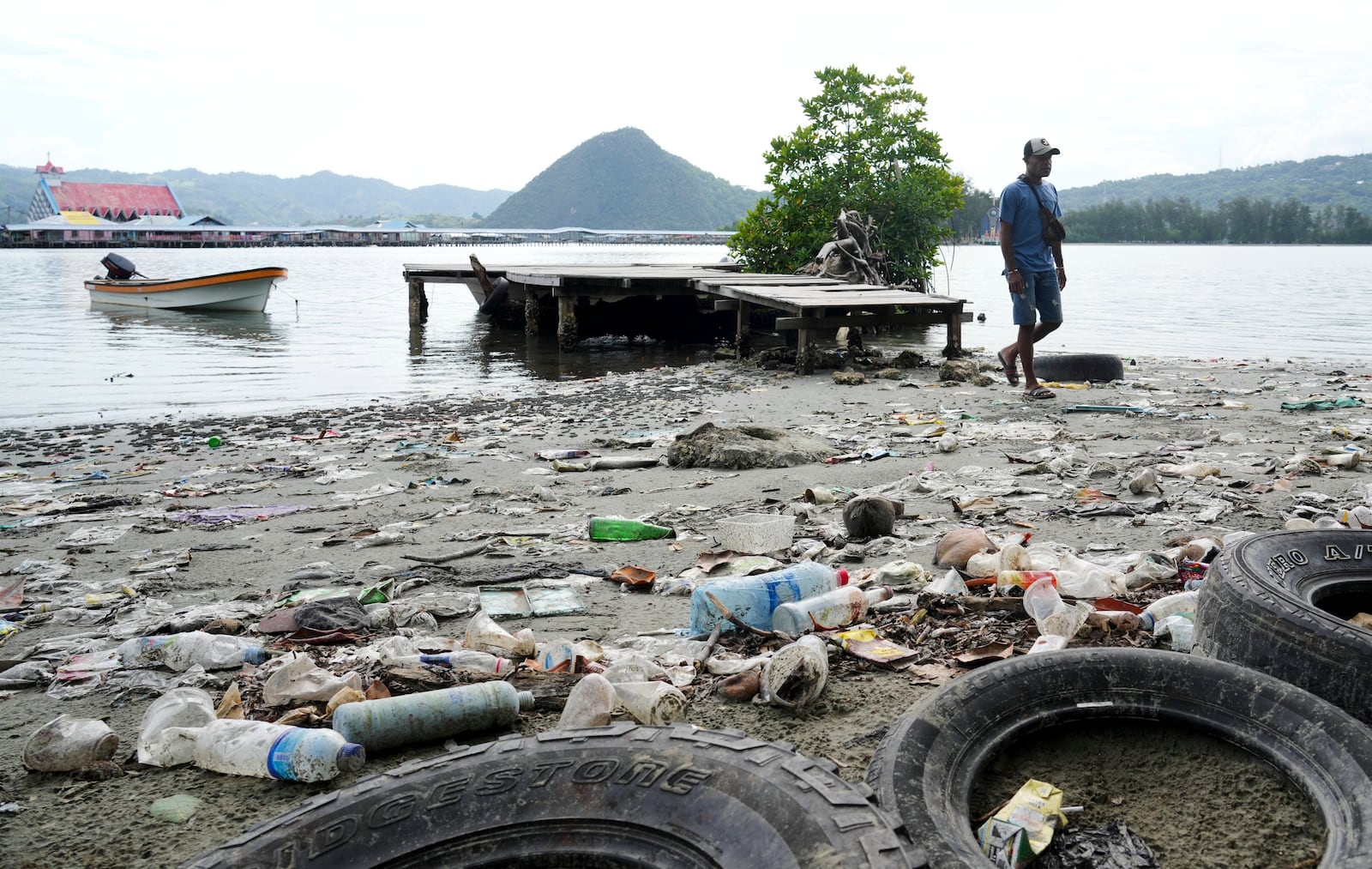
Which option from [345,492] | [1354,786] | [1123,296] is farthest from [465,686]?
[1123,296]

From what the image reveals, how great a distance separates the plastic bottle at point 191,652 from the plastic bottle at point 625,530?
160cm

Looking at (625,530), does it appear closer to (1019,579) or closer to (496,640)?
(496,640)

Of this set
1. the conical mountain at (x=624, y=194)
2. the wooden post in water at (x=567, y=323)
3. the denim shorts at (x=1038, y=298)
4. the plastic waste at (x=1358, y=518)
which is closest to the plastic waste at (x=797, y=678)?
the plastic waste at (x=1358, y=518)

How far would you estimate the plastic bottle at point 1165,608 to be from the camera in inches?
104

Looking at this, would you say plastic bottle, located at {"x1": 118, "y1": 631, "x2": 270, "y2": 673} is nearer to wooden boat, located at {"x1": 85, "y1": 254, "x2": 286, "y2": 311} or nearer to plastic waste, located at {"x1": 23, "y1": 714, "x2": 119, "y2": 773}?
plastic waste, located at {"x1": 23, "y1": 714, "x2": 119, "y2": 773}

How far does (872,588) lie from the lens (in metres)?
3.12

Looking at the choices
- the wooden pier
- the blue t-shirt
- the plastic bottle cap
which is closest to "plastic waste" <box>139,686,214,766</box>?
the plastic bottle cap

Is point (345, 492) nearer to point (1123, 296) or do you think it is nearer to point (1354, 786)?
point (1354, 786)

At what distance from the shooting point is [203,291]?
23.6 meters

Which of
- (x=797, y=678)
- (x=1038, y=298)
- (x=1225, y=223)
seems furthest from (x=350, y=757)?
(x=1225, y=223)

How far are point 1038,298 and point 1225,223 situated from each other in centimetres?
10783

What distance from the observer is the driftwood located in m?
15.7

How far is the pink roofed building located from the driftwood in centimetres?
13329

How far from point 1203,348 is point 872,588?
14.1m
